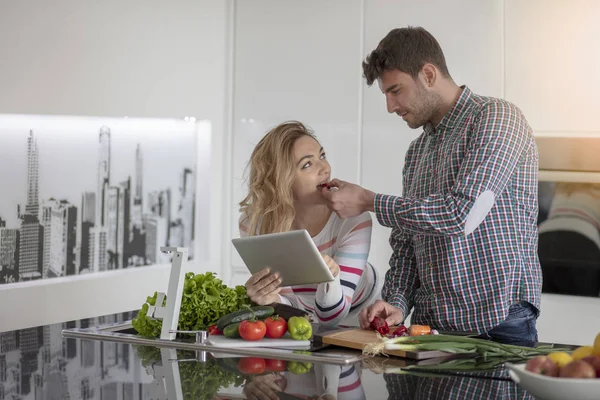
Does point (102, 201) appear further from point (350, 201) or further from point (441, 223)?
point (441, 223)

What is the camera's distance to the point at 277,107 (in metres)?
5.06

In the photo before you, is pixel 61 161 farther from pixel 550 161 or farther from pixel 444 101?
pixel 550 161

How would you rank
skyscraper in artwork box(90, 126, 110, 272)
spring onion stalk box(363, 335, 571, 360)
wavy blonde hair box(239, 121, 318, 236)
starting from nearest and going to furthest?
spring onion stalk box(363, 335, 571, 360)
wavy blonde hair box(239, 121, 318, 236)
skyscraper in artwork box(90, 126, 110, 272)

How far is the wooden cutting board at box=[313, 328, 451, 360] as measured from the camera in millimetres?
2162

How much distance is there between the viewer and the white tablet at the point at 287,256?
2389 millimetres

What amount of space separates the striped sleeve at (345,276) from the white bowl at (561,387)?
110cm

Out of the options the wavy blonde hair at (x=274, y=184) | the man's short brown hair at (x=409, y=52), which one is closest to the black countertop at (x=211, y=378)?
the wavy blonde hair at (x=274, y=184)

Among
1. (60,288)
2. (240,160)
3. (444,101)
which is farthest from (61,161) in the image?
(444,101)

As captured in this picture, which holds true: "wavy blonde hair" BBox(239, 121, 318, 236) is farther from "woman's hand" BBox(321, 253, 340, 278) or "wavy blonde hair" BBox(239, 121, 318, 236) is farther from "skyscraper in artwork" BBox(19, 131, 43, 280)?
"skyscraper in artwork" BBox(19, 131, 43, 280)

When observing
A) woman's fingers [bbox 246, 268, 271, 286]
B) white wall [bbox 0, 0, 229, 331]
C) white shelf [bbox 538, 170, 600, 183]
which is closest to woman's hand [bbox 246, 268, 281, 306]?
woman's fingers [bbox 246, 268, 271, 286]

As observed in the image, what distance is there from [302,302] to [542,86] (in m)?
2.09

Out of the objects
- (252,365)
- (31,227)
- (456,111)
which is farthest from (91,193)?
(252,365)

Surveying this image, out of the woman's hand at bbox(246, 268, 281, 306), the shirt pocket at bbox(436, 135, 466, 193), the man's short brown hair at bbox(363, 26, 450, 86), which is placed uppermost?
the man's short brown hair at bbox(363, 26, 450, 86)

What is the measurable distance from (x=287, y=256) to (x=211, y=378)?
59 centimetres
